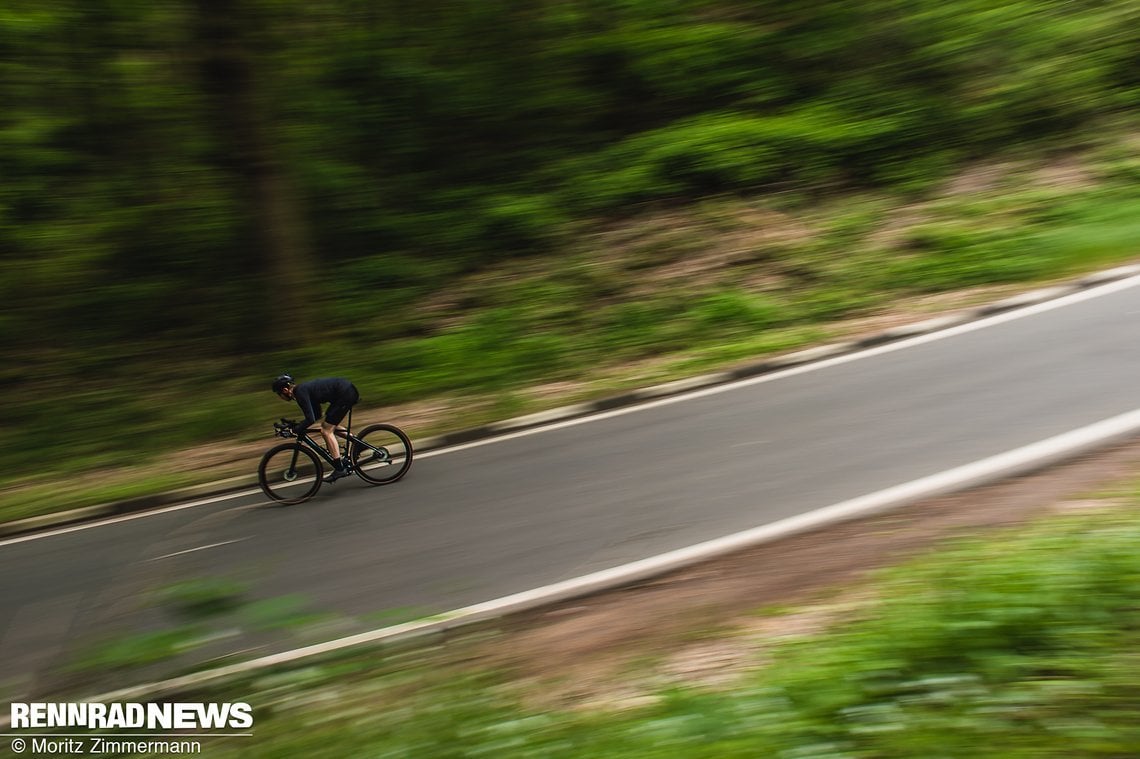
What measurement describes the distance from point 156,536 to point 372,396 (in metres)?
4.10

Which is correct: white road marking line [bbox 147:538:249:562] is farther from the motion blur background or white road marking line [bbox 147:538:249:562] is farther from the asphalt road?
the motion blur background

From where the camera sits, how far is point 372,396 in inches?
546

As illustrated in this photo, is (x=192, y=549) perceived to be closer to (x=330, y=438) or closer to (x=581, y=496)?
(x=330, y=438)

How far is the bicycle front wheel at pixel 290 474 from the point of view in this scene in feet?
35.6

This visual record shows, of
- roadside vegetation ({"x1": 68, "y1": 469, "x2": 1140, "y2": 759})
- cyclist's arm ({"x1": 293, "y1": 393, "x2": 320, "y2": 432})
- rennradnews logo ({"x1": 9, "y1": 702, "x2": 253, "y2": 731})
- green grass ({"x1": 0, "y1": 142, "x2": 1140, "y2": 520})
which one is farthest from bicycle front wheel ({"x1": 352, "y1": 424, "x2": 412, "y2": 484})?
rennradnews logo ({"x1": 9, "y1": 702, "x2": 253, "y2": 731})

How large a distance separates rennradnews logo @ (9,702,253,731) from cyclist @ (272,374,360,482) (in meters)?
5.53

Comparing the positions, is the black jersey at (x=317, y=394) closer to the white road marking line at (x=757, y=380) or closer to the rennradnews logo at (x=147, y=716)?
the white road marking line at (x=757, y=380)

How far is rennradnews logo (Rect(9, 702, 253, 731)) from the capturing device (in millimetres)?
4816

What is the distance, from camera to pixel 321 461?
11.0 meters

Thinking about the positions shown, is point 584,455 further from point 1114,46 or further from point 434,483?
point 1114,46

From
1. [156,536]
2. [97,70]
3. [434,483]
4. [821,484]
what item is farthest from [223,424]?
[821,484]

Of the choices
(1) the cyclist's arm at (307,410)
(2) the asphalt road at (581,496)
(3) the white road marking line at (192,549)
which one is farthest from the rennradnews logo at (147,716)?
(1) the cyclist's arm at (307,410)

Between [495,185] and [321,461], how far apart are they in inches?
397

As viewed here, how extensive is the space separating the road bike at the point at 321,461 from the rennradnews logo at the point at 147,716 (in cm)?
559
